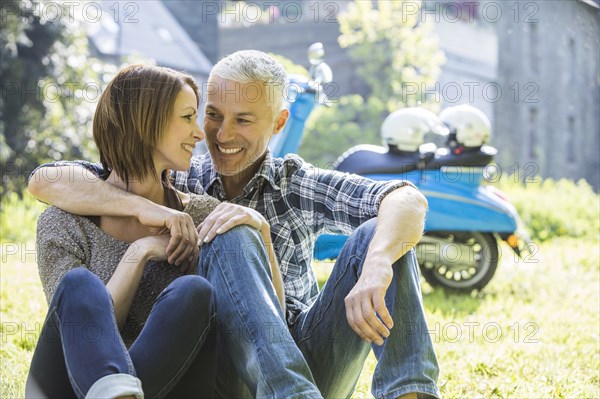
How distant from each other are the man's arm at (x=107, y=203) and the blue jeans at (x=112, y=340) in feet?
0.53

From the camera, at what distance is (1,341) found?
247cm

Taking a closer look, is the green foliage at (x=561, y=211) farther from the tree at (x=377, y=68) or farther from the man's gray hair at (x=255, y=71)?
the man's gray hair at (x=255, y=71)

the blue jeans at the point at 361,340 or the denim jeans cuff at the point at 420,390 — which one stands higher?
the blue jeans at the point at 361,340

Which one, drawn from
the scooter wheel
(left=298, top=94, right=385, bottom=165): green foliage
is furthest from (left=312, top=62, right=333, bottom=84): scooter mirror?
(left=298, top=94, right=385, bottom=165): green foliage

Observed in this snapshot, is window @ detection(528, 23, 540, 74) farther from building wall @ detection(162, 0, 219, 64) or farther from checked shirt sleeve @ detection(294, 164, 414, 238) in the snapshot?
building wall @ detection(162, 0, 219, 64)

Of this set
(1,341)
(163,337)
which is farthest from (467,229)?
(163,337)

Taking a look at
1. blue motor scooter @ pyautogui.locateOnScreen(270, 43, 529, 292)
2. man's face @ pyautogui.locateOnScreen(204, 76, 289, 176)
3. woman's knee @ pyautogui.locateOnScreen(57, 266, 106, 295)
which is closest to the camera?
woman's knee @ pyautogui.locateOnScreen(57, 266, 106, 295)

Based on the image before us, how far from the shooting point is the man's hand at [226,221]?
1396 mm

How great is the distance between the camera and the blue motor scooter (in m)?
3.58

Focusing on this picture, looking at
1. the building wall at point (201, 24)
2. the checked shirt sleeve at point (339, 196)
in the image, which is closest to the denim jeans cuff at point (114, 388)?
the checked shirt sleeve at point (339, 196)

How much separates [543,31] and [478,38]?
559cm

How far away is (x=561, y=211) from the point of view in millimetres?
5746

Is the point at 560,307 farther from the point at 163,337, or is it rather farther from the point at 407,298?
the point at 163,337

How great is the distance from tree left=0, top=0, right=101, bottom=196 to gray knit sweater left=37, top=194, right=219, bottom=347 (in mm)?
Answer: 4644
